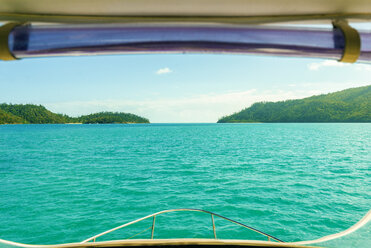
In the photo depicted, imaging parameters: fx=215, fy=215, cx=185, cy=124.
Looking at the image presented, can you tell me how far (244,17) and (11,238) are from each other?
340 inches

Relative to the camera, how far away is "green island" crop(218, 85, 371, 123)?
218ft

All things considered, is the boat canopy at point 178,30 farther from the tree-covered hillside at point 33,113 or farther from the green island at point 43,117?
the tree-covered hillside at point 33,113

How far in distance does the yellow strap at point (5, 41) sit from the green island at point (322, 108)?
83.0m

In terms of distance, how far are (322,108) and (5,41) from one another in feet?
283

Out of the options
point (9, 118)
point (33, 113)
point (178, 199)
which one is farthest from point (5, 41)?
point (33, 113)

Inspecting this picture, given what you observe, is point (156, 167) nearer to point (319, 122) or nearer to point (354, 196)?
point (354, 196)

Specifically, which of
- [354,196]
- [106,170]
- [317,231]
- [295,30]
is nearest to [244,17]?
[295,30]

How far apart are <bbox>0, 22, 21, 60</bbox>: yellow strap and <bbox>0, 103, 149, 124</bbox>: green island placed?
301 feet

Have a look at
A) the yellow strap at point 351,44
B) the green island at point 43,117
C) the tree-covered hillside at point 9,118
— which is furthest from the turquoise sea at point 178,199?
the green island at point 43,117

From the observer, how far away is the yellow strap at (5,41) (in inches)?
32.6

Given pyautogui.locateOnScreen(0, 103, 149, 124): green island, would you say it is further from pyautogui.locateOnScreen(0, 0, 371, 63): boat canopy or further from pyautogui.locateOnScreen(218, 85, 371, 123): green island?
pyautogui.locateOnScreen(0, 0, 371, 63): boat canopy

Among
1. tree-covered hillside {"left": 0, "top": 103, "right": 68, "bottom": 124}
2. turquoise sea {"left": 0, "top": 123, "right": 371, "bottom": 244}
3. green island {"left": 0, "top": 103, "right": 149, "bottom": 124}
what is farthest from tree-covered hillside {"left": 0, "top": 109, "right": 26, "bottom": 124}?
turquoise sea {"left": 0, "top": 123, "right": 371, "bottom": 244}

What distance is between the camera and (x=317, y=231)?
6.45 meters

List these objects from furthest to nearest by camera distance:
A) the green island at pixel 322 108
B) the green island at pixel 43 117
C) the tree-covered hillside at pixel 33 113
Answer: the tree-covered hillside at pixel 33 113 → the green island at pixel 43 117 → the green island at pixel 322 108
